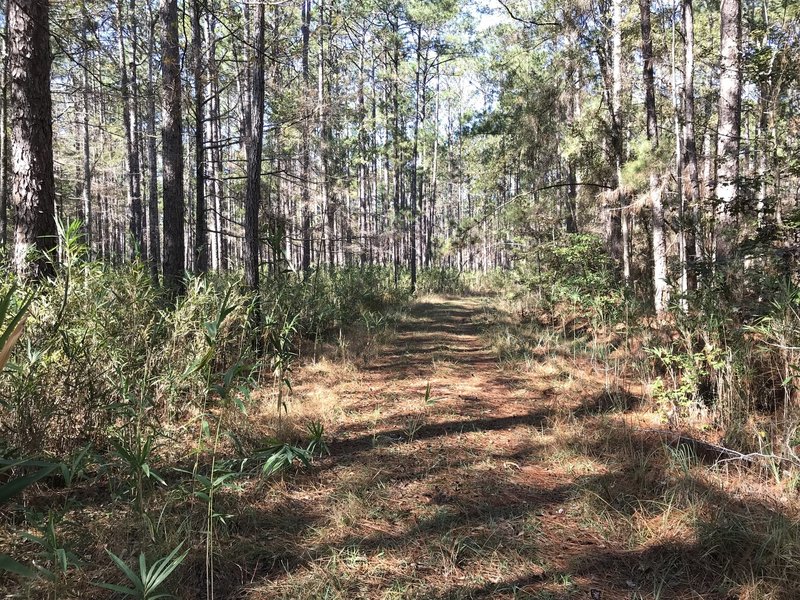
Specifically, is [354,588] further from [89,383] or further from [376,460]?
[89,383]

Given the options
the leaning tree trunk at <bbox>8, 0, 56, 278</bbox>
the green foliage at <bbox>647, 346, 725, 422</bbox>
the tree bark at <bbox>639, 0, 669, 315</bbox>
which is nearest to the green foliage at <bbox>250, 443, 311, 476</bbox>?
the leaning tree trunk at <bbox>8, 0, 56, 278</bbox>

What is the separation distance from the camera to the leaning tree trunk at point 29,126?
12.9 ft

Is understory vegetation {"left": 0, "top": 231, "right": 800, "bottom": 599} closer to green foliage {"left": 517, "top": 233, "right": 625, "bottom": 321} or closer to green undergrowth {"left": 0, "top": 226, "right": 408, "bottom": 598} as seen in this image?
green undergrowth {"left": 0, "top": 226, "right": 408, "bottom": 598}

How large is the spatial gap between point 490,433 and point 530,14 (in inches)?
432

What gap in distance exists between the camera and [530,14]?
10680mm

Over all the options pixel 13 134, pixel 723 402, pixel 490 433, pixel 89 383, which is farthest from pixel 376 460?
pixel 13 134

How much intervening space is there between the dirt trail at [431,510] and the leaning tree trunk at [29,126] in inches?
114

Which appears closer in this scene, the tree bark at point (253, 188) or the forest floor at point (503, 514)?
the forest floor at point (503, 514)

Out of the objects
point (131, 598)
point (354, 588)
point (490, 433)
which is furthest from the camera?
point (490, 433)

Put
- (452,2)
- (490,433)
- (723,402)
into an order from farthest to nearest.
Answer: (452,2) < (490,433) < (723,402)

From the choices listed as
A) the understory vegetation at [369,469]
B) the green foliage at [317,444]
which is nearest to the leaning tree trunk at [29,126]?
the understory vegetation at [369,469]

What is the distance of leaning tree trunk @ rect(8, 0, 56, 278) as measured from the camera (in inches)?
154

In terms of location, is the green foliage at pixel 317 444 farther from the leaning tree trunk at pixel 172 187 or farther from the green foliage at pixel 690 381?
the leaning tree trunk at pixel 172 187

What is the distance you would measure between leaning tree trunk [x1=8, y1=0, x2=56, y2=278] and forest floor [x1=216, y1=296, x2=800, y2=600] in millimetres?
2782
